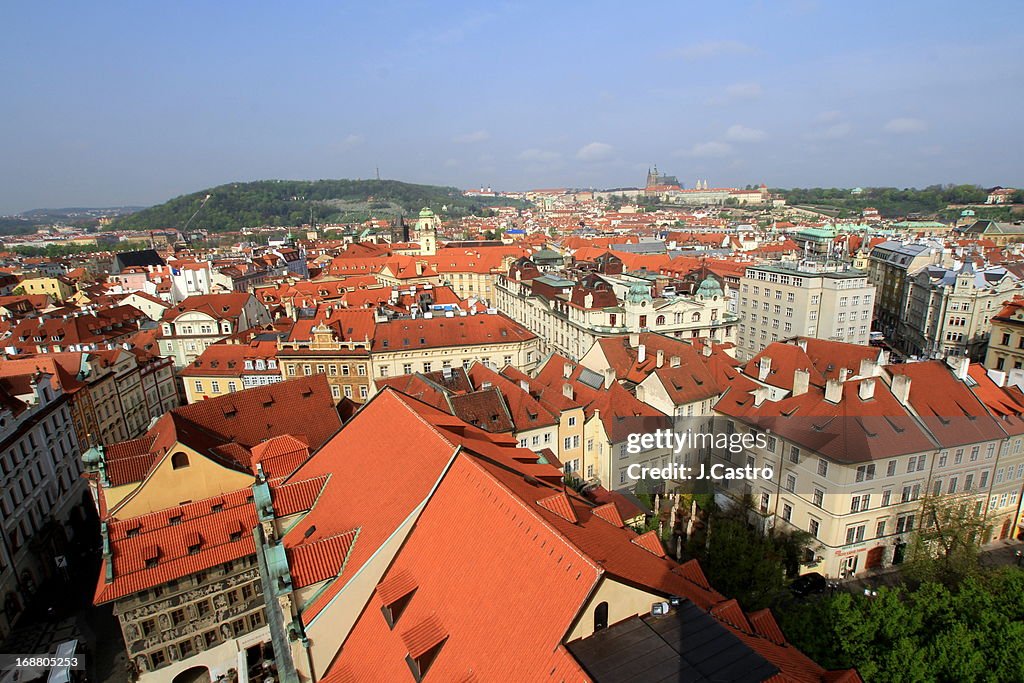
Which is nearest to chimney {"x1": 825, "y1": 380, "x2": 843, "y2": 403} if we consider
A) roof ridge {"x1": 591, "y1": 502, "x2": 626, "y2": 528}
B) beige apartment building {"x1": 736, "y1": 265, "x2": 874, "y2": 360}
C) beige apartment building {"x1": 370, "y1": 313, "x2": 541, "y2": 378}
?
roof ridge {"x1": 591, "y1": 502, "x2": 626, "y2": 528}

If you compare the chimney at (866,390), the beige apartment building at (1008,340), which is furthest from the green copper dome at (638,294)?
the beige apartment building at (1008,340)

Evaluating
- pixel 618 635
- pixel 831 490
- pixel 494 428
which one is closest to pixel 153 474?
pixel 494 428

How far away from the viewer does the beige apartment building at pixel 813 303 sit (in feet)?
204

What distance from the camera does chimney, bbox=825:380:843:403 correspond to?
1249 inches

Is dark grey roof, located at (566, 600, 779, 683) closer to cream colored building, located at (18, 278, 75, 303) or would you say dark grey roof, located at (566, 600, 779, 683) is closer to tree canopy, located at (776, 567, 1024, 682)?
tree canopy, located at (776, 567, 1024, 682)

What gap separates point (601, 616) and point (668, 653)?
157cm

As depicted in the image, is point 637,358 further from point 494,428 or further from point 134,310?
point 134,310

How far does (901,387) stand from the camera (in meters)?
31.3

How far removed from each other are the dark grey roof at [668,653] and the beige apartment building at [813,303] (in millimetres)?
59101

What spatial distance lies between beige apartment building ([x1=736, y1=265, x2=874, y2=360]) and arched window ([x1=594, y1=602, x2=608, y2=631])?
2379 inches

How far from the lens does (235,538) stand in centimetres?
2455

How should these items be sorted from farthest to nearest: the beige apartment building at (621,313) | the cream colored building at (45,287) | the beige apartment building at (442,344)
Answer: the cream colored building at (45,287) → the beige apartment building at (621,313) → the beige apartment building at (442,344)

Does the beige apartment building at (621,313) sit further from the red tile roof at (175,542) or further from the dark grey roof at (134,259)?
the dark grey roof at (134,259)

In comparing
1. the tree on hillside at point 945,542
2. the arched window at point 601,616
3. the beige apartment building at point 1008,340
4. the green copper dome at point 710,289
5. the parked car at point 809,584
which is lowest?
the parked car at point 809,584
